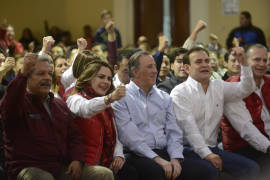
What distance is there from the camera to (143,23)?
977 centimetres

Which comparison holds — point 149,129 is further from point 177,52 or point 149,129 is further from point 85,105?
point 177,52

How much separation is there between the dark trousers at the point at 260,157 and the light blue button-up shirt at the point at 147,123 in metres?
0.56


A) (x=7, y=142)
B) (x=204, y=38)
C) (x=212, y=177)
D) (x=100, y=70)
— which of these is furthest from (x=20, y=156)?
(x=204, y=38)

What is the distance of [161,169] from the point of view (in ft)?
10.1

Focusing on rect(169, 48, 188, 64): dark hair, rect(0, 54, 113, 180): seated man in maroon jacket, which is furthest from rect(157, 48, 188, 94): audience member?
rect(0, 54, 113, 180): seated man in maroon jacket

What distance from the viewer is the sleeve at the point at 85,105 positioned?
278 centimetres

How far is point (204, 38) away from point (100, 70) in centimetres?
659

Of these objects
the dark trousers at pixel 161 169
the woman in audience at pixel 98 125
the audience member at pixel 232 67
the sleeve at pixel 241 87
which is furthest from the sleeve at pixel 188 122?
the audience member at pixel 232 67

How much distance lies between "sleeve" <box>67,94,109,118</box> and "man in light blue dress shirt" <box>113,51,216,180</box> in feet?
1.18

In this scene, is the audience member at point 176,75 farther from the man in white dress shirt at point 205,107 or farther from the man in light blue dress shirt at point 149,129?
the man in light blue dress shirt at point 149,129

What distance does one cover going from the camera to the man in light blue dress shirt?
10.3 feet

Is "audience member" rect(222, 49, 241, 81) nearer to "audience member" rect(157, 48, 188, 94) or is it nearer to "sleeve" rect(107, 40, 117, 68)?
"audience member" rect(157, 48, 188, 94)

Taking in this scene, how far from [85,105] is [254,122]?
1.49 m

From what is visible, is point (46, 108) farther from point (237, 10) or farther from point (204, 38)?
point (237, 10)
